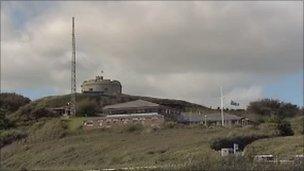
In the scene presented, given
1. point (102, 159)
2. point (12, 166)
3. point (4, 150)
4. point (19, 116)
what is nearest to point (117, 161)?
point (102, 159)

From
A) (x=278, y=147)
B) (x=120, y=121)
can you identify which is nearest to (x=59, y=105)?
(x=120, y=121)

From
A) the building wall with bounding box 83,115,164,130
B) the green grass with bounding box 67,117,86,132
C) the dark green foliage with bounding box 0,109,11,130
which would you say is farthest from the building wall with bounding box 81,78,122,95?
the building wall with bounding box 83,115,164,130

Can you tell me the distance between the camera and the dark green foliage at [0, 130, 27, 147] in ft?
220

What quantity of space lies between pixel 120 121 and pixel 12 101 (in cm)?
3944

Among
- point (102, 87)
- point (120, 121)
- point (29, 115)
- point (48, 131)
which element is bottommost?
point (48, 131)

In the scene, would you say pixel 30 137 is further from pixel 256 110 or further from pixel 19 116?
pixel 256 110

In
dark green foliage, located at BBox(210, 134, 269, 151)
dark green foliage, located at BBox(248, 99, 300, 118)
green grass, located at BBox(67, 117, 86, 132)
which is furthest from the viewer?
dark green foliage, located at BBox(248, 99, 300, 118)

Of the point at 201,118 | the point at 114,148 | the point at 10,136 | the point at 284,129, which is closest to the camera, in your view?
the point at 114,148

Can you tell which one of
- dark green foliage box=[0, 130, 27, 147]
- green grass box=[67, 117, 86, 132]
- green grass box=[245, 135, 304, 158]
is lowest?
green grass box=[245, 135, 304, 158]

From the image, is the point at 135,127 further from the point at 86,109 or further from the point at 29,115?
the point at 29,115

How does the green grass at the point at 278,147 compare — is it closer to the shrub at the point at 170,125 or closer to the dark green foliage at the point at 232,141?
the dark green foliage at the point at 232,141

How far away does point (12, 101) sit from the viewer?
106 m

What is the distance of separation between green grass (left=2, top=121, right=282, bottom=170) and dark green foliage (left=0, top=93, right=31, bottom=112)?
3388 cm

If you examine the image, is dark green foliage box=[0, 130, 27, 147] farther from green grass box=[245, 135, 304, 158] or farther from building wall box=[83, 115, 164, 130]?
green grass box=[245, 135, 304, 158]
